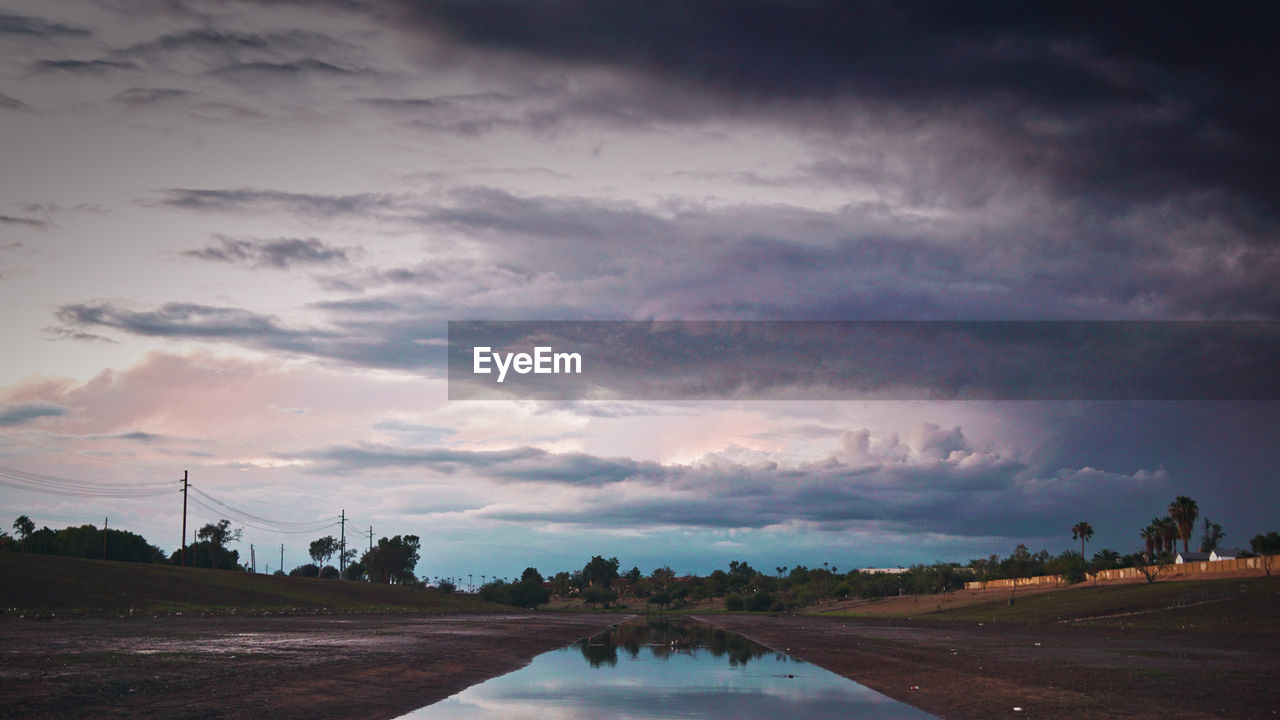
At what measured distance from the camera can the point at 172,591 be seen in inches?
3634

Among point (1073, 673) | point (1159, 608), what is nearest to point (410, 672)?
→ point (1073, 673)

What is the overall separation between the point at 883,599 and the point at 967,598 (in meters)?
47.7

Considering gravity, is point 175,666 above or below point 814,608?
above

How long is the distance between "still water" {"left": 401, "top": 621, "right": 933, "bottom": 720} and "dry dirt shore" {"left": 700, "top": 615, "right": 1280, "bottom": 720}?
1.97 metres

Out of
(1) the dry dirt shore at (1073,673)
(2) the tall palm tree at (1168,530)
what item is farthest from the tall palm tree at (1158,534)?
(1) the dry dirt shore at (1073,673)

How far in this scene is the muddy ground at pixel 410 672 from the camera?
2353 cm

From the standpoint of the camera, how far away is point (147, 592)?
87.2 m

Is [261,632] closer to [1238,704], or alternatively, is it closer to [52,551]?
[1238,704]

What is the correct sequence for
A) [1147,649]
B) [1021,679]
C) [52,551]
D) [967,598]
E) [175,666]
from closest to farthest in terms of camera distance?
[175,666] → [1021,679] → [1147,649] → [967,598] → [52,551]

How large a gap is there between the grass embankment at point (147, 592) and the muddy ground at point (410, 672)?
20.2 meters

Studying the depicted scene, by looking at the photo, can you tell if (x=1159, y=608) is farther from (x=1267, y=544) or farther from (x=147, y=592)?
(x=147, y=592)

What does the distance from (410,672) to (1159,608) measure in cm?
6980

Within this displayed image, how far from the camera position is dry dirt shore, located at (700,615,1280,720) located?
1008 inches

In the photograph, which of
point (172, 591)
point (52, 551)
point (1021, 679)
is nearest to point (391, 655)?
point (1021, 679)
